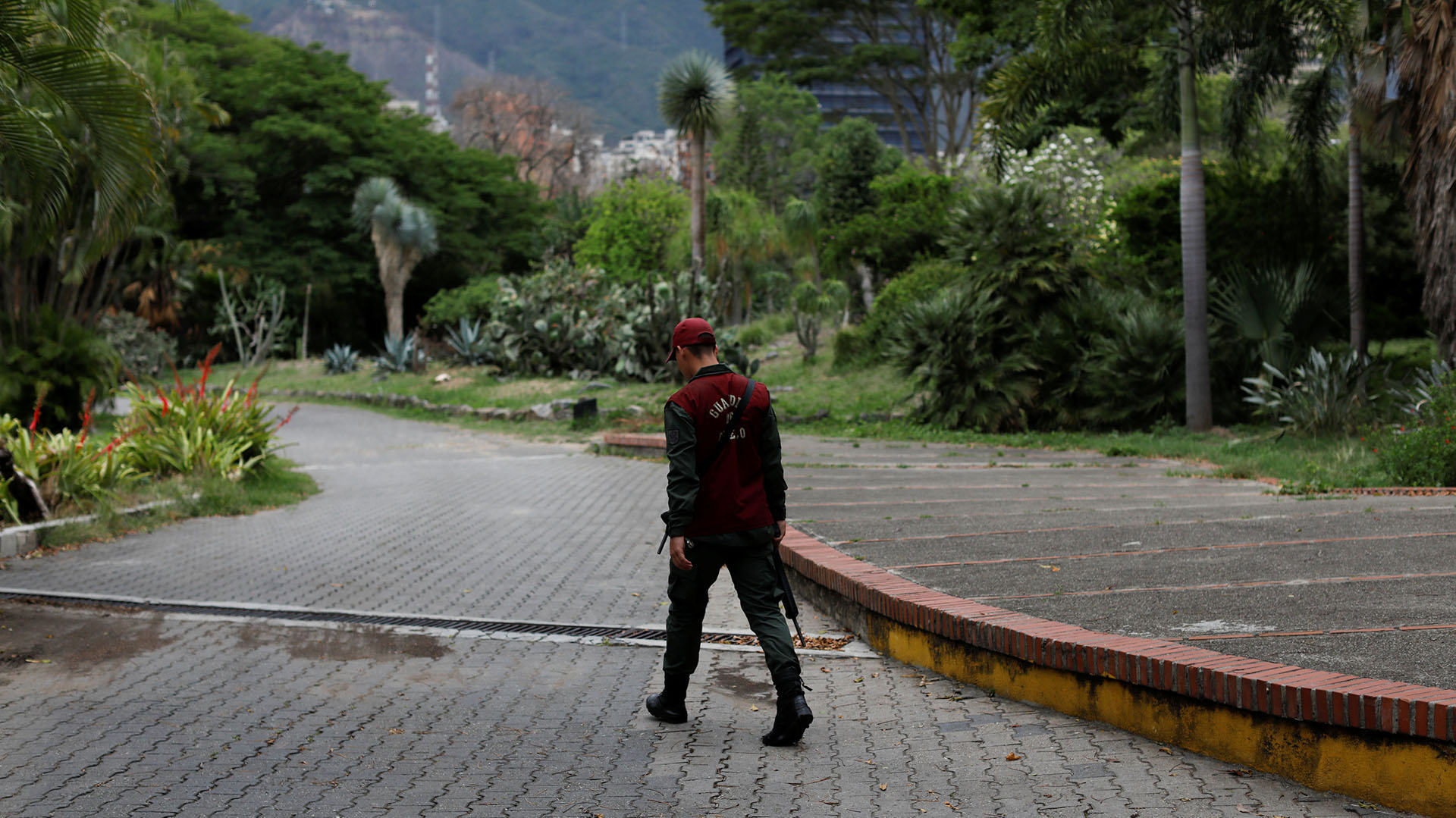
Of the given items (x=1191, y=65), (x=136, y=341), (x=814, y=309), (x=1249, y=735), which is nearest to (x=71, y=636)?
(x=1249, y=735)

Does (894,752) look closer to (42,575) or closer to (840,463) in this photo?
(42,575)

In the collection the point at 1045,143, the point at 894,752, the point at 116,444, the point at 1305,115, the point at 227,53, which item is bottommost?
the point at 894,752

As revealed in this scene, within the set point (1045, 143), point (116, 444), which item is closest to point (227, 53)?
point (1045, 143)

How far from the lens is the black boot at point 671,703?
4.98 meters

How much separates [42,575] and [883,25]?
135 ft

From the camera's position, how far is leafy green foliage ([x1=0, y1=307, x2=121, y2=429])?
55.7 ft

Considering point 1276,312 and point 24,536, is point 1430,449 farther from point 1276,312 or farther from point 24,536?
point 24,536

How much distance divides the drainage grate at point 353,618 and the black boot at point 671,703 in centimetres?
150

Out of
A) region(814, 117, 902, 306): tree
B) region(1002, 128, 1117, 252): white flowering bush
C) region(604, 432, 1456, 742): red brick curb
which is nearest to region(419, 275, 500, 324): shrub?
region(814, 117, 902, 306): tree

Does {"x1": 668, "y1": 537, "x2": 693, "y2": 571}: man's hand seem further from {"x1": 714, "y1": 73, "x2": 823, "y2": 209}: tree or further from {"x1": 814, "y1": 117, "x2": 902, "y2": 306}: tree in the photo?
{"x1": 714, "y1": 73, "x2": 823, "y2": 209}: tree

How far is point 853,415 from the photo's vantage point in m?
19.6

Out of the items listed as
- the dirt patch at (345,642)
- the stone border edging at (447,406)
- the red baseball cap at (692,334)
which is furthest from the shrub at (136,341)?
the red baseball cap at (692,334)

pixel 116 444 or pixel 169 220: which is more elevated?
pixel 169 220

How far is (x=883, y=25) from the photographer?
4497cm
